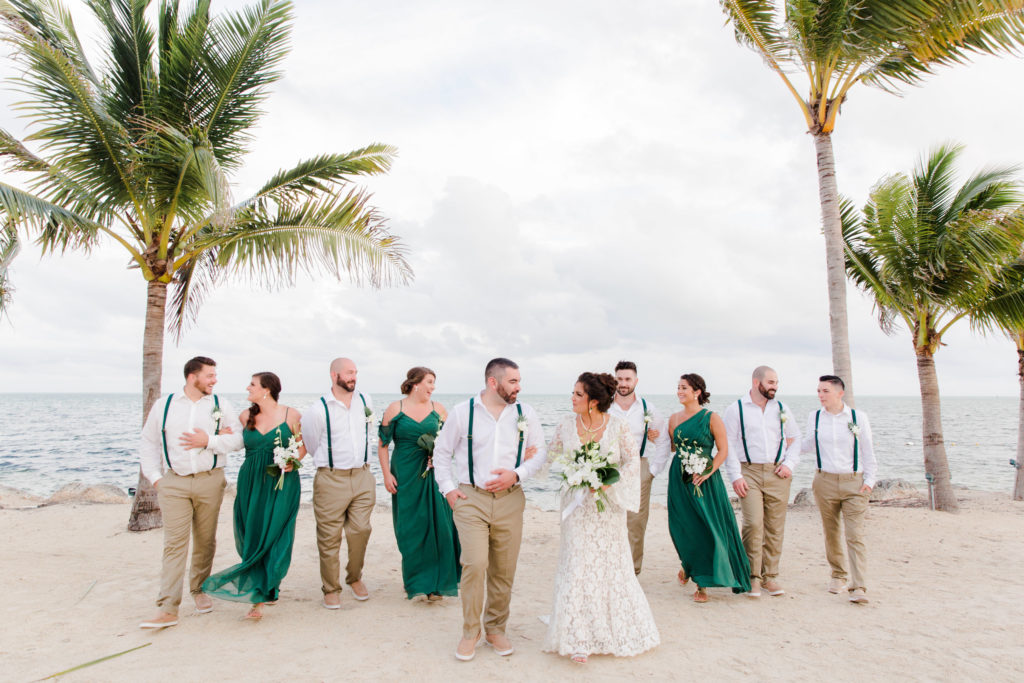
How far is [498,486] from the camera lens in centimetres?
463

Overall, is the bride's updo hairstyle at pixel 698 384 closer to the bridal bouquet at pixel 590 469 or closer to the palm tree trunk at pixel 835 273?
the bridal bouquet at pixel 590 469

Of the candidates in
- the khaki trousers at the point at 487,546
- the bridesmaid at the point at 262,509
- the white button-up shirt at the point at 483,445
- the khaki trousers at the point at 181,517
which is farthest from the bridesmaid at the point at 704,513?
the khaki trousers at the point at 181,517

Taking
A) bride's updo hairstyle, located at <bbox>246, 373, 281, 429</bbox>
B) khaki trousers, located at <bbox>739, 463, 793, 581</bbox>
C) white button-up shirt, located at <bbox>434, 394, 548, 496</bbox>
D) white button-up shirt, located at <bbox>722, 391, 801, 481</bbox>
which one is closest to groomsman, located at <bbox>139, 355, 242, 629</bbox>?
bride's updo hairstyle, located at <bbox>246, 373, 281, 429</bbox>

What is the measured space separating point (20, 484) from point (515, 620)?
82.3 ft

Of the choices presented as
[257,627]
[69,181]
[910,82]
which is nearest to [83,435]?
[69,181]

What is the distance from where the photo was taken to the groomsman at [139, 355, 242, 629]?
5.42 meters

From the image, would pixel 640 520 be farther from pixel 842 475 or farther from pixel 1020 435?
pixel 1020 435

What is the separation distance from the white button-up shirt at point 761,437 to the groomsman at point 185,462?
15.9 feet

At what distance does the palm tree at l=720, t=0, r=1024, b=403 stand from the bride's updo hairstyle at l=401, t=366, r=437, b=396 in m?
6.93

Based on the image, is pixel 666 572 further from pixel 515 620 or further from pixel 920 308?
pixel 920 308

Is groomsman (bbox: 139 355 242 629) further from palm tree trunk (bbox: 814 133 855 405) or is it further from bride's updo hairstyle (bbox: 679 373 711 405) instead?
palm tree trunk (bbox: 814 133 855 405)

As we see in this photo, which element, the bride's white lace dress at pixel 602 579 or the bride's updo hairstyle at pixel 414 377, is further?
the bride's updo hairstyle at pixel 414 377

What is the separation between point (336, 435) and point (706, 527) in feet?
12.4

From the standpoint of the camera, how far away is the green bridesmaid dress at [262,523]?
5551 millimetres
